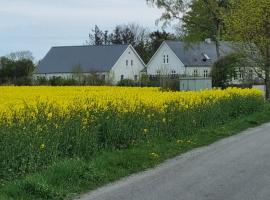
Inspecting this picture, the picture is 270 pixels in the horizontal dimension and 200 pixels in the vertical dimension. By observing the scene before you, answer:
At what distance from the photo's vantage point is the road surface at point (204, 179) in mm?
8914

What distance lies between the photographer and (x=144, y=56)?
107000 mm

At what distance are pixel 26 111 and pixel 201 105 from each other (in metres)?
8.89

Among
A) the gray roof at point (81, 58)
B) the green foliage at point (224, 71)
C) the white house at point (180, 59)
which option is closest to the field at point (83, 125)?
the green foliage at point (224, 71)

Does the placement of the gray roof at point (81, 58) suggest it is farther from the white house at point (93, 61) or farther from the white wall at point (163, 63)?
the white wall at point (163, 63)

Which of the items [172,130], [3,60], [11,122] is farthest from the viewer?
[3,60]

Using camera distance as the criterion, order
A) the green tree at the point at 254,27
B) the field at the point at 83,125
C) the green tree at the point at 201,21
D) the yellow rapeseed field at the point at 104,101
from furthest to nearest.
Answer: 1. the green tree at the point at 201,21
2. the green tree at the point at 254,27
3. the yellow rapeseed field at the point at 104,101
4. the field at the point at 83,125

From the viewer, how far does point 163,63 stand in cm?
9512

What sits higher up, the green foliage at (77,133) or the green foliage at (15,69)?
the green foliage at (15,69)

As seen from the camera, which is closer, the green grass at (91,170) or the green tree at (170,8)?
the green grass at (91,170)

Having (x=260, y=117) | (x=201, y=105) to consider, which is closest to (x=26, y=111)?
(x=201, y=105)

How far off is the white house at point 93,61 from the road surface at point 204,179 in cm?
7362

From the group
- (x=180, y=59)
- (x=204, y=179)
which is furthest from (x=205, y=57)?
(x=204, y=179)

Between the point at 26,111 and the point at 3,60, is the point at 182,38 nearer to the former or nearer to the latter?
the point at 3,60

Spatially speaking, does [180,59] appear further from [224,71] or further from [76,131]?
[76,131]
